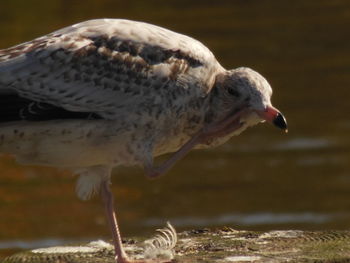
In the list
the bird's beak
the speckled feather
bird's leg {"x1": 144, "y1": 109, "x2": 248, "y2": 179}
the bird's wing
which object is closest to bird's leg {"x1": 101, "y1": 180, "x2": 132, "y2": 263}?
the speckled feather

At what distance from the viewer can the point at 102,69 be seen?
10805 mm

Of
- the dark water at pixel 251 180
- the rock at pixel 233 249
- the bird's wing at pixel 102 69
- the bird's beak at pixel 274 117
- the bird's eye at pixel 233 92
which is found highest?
the bird's wing at pixel 102 69

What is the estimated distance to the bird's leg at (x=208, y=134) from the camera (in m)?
10.9

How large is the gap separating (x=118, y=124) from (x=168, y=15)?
21618 millimetres

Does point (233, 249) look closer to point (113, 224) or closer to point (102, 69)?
point (113, 224)

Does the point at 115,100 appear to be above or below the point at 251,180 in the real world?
above

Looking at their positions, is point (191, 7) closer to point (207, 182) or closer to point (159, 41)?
point (207, 182)

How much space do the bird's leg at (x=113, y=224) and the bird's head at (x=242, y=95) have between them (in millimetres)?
1117

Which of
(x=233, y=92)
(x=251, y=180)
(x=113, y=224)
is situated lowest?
(x=251, y=180)

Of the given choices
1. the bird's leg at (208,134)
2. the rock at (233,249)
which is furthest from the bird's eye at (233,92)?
the rock at (233,249)

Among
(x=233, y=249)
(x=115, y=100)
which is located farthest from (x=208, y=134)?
(x=233, y=249)

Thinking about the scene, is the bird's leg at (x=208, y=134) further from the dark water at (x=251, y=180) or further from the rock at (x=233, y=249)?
the dark water at (x=251, y=180)

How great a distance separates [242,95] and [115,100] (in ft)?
3.52

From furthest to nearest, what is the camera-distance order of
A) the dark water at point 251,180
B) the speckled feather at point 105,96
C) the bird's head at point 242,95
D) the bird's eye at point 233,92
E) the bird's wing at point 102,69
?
the dark water at point 251,180 → the bird's eye at point 233,92 → the bird's head at point 242,95 → the bird's wing at point 102,69 → the speckled feather at point 105,96
